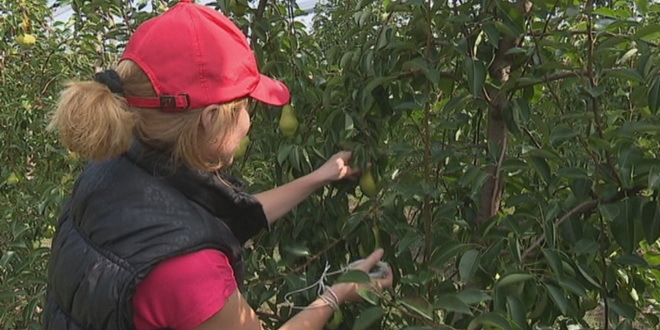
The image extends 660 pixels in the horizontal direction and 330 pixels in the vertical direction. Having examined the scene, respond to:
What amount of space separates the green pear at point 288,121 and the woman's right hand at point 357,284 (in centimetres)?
36

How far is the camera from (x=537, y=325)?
125 cm

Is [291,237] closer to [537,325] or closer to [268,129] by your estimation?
[268,129]

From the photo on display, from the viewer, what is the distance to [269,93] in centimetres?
125

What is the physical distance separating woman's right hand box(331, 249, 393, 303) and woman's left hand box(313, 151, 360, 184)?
0.58ft

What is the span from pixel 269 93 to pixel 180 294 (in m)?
0.38

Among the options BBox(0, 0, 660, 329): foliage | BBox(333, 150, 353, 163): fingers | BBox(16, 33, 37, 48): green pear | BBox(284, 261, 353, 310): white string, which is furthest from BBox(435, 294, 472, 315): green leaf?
BBox(16, 33, 37, 48): green pear

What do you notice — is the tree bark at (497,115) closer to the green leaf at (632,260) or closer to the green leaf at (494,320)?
the green leaf at (632,260)

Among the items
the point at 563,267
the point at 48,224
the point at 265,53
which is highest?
the point at 265,53

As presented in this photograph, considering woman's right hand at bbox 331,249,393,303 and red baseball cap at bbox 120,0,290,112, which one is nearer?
red baseball cap at bbox 120,0,290,112

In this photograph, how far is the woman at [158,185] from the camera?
105 centimetres

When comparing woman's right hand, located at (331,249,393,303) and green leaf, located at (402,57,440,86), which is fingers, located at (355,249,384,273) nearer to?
woman's right hand, located at (331,249,393,303)

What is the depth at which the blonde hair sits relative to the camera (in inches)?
42.3

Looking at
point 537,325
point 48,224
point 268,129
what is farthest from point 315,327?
point 48,224

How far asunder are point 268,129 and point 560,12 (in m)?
0.69
